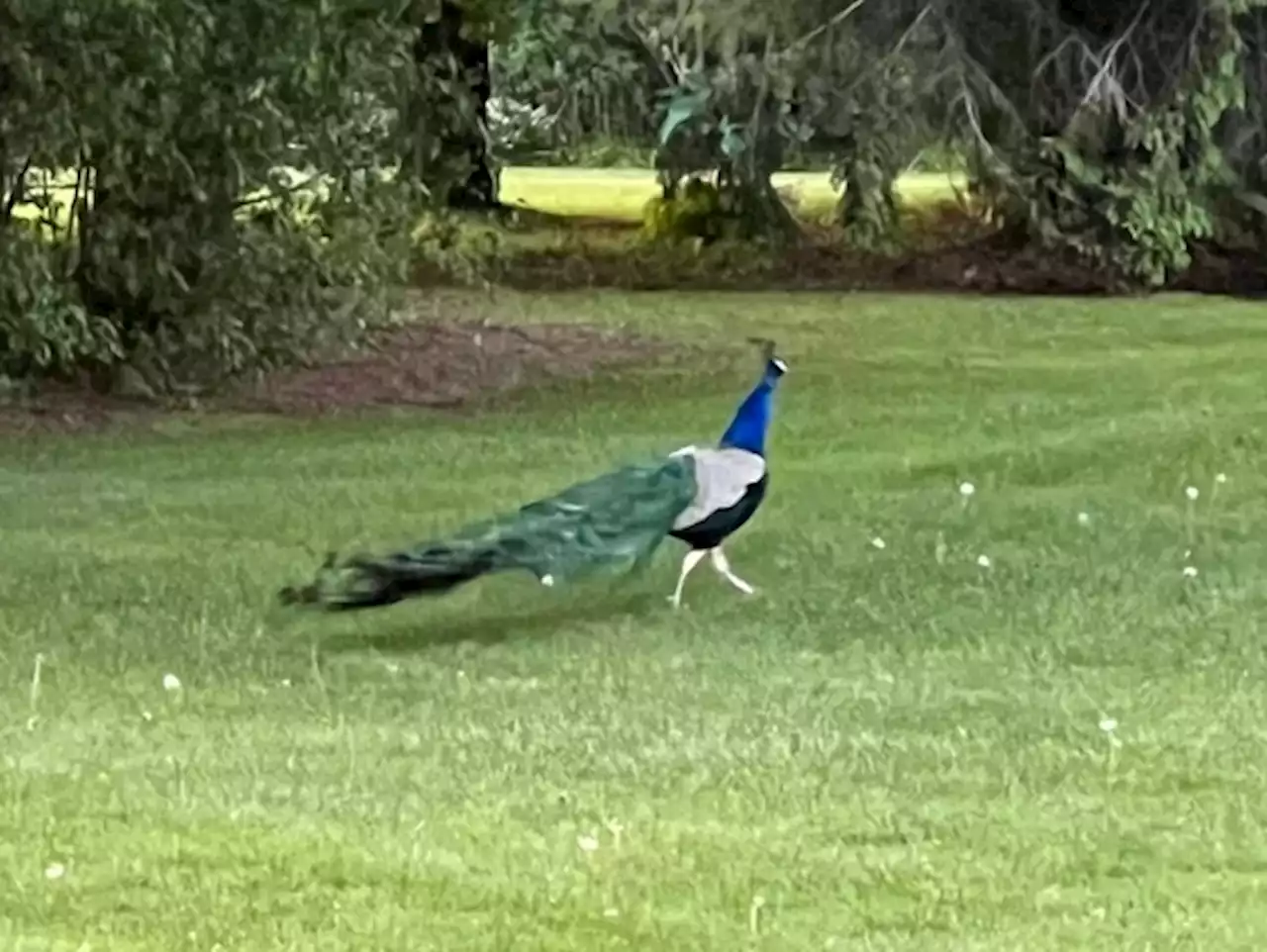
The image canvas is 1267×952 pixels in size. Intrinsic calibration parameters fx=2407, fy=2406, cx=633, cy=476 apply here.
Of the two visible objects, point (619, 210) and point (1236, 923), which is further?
point (619, 210)

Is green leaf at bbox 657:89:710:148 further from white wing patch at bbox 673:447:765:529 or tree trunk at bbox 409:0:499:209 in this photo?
white wing patch at bbox 673:447:765:529

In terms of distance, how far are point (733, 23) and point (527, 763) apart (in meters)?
16.1

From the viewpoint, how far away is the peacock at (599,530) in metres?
6.70

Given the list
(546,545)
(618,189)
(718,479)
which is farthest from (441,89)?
(618,189)

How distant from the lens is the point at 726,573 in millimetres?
7938

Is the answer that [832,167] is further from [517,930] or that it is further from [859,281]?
[517,930]

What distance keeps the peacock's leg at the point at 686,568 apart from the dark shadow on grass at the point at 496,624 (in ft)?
0.22

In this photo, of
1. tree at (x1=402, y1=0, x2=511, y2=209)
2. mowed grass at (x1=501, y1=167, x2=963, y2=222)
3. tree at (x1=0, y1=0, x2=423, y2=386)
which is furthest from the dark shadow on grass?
mowed grass at (x1=501, y1=167, x2=963, y2=222)

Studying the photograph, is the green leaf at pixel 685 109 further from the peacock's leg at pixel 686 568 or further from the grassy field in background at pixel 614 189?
the peacock's leg at pixel 686 568

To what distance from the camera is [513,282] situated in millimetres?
21516

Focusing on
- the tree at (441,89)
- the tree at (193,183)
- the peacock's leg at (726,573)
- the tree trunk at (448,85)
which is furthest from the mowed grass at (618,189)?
the peacock's leg at (726,573)

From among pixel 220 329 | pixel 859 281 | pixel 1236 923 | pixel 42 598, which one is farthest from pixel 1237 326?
pixel 1236 923

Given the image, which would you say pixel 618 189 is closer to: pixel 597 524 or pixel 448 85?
pixel 448 85

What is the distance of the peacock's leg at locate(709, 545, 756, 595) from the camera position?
7.88 meters
